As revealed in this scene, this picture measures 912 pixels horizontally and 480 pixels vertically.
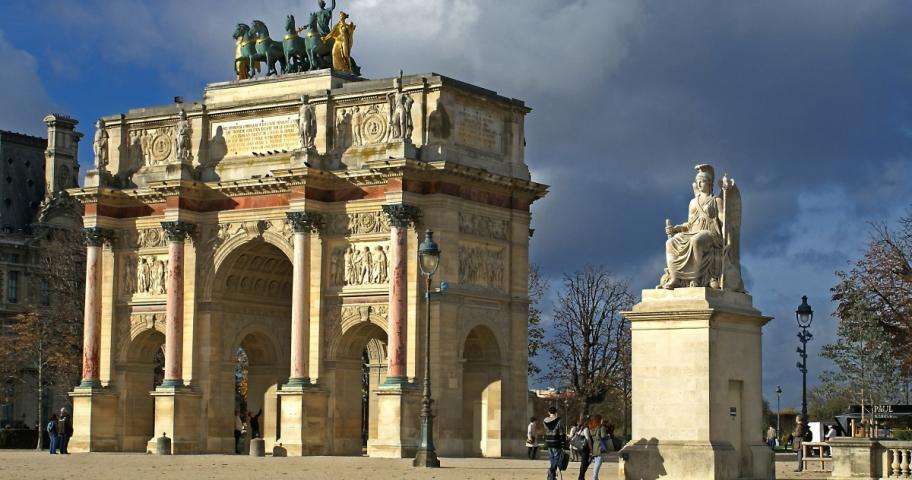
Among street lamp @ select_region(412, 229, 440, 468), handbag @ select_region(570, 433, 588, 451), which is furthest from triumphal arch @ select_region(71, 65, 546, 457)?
handbag @ select_region(570, 433, 588, 451)

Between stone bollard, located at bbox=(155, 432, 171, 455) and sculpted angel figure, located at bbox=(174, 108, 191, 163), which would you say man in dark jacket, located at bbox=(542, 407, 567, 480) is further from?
sculpted angel figure, located at bbox=(174, 108, 191, 163)

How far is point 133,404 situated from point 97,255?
5.52m

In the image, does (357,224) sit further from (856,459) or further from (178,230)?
(856,459)

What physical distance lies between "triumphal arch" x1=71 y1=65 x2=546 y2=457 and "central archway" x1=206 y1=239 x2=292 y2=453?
7cm

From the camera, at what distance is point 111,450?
2425 inches

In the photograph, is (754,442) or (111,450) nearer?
(754,442)

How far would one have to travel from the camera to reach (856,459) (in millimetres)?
34781

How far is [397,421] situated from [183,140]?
13797 mm

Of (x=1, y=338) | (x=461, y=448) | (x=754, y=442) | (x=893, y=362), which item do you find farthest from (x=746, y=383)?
(x=1, y=338)

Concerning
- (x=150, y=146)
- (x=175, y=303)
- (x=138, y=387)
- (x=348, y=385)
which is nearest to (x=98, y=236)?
(x=150, y=146)

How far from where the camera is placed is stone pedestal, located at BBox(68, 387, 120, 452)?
6138 cm

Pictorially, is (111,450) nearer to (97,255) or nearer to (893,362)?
(97,255)

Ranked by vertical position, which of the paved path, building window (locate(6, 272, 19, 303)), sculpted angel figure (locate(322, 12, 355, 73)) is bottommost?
the paved path

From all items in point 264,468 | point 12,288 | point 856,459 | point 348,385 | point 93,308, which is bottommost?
point 264,468
